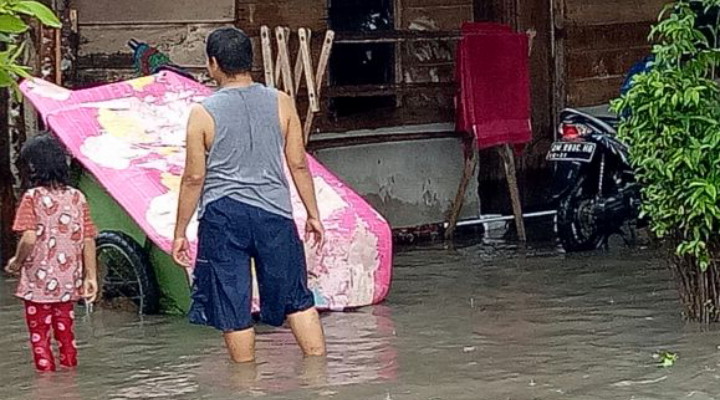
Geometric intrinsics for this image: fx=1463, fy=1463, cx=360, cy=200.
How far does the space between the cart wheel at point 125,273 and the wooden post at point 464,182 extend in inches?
139

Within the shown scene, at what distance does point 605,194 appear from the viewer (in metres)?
10.7

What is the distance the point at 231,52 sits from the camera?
21.8 feet

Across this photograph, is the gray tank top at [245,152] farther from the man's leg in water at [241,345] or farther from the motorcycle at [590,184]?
the motorcycle at [590,184]

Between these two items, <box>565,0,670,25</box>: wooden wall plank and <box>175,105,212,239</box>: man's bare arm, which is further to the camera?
<box>565,0,670,25</box>: wooden wall plank

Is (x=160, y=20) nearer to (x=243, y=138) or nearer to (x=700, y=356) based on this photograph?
(x=243, y=138)

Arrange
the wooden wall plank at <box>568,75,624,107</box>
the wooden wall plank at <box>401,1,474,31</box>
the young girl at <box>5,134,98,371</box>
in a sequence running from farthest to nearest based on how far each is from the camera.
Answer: the wooden wall plank at <box>568,75,624,107</box>, the wooden wall plank at <box>401,1,474,31</box>, the young girl at <box>5,134,98,371</box>

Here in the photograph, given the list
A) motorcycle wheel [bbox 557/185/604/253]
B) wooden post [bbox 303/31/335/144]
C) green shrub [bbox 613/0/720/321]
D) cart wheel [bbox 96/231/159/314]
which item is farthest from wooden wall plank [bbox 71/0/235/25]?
green shrub [bbox 613/0/720/321]

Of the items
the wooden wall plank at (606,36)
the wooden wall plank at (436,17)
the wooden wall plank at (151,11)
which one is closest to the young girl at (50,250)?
the wooden wall plank at (151,11)

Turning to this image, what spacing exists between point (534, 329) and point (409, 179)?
416 cm

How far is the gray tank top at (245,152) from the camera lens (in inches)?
259

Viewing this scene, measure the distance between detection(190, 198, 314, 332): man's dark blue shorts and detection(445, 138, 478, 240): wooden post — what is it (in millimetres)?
4788

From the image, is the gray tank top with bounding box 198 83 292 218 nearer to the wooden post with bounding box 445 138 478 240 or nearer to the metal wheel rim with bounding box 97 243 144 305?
the metal wheel rim with bounding box 97 243 144 305

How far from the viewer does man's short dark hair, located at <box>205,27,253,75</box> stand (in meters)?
6.64

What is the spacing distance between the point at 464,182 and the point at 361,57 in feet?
4.27
